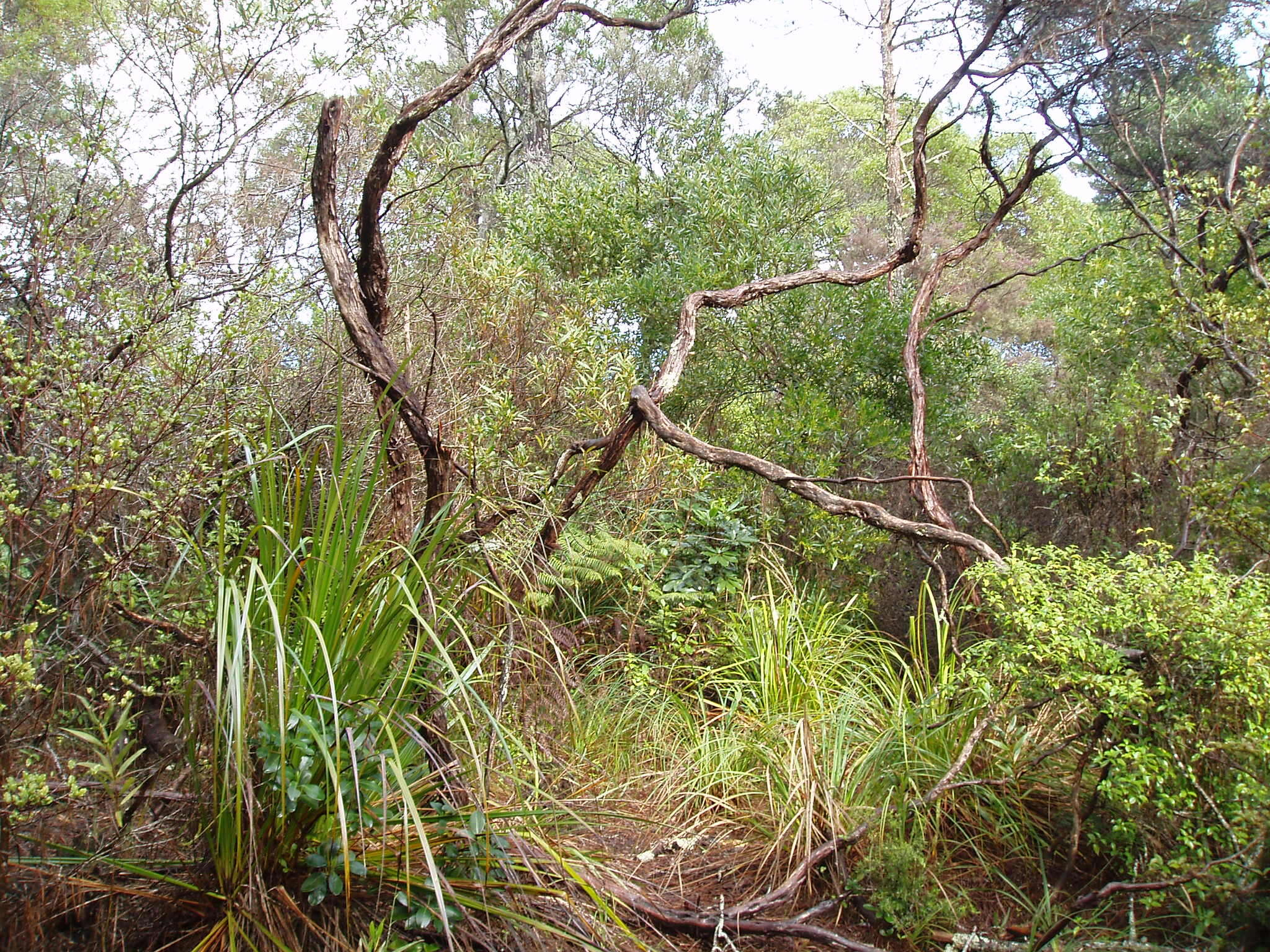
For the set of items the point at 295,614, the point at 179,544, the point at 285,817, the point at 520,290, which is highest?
the point at 520,290

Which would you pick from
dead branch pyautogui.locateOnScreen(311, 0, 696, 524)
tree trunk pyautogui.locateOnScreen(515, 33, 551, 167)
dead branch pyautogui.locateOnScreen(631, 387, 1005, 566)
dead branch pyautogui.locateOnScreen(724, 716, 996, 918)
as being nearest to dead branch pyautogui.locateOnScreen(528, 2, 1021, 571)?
dead branch pyautogui.locateOnScreen(631, 387, 1005, 566)

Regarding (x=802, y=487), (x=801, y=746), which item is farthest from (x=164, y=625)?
(x=802, y=487)

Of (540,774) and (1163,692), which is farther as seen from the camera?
(540,774)

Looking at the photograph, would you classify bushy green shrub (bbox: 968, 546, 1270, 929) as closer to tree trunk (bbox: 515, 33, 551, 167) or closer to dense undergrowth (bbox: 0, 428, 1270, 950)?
dense undergrowth (bbox: 0, 428, 1270, 950)

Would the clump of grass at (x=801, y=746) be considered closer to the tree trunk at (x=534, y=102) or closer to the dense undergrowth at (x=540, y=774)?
Result: the dense undergrowth at (x=540, y=774)

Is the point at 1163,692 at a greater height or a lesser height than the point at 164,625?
lesser

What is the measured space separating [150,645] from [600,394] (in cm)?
271

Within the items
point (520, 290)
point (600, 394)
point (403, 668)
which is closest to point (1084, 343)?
point (600, 394)

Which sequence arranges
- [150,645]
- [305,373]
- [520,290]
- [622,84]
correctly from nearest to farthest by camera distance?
[150,645], [305,373], [520,290], [622,84]

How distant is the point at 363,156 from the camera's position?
579 cm

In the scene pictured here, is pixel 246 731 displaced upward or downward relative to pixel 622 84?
downward

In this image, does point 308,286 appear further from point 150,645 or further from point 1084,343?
point 1084,343

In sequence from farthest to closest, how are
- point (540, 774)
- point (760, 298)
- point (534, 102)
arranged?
point (534, 102) < point (760, 298) < point (540, 774)

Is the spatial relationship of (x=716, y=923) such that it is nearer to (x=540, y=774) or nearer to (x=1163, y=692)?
(x=540, y=774)
